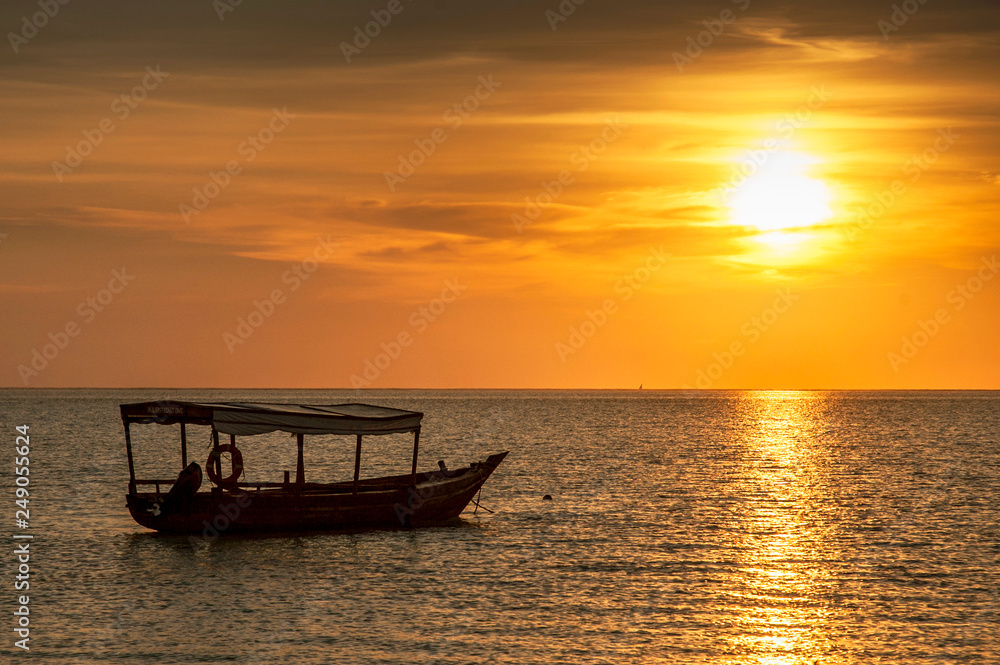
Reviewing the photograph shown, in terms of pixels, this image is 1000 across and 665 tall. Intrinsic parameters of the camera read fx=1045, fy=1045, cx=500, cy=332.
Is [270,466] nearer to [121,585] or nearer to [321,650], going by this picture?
[121,585]

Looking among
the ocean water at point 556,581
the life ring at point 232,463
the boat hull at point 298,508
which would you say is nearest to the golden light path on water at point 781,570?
the ocean water at point 556,581

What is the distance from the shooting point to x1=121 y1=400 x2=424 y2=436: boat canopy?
33438 millimetres

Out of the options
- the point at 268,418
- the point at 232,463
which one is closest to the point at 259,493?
the point at 232,463

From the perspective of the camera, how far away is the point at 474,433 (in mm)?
125312

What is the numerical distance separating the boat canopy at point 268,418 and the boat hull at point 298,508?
2.22 meters

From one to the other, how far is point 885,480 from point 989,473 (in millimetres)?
9086

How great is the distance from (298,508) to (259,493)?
1.46 m

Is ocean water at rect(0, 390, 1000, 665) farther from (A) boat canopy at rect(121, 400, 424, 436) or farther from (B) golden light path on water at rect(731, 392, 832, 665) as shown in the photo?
(A) boat canopy at rect(121, 400, 424, 436)

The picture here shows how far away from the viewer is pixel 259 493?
35.5 meters

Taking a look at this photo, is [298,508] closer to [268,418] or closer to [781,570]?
[268,418]

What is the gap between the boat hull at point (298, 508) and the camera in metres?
34.5

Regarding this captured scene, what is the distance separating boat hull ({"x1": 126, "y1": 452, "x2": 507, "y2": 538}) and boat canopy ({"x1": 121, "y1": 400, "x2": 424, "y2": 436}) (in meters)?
2.22

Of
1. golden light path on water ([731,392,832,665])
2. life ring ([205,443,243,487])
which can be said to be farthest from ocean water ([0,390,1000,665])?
life ring ([205,443,243,487])

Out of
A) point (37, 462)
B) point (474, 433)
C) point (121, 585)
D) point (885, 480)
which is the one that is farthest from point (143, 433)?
point (121, 585)
